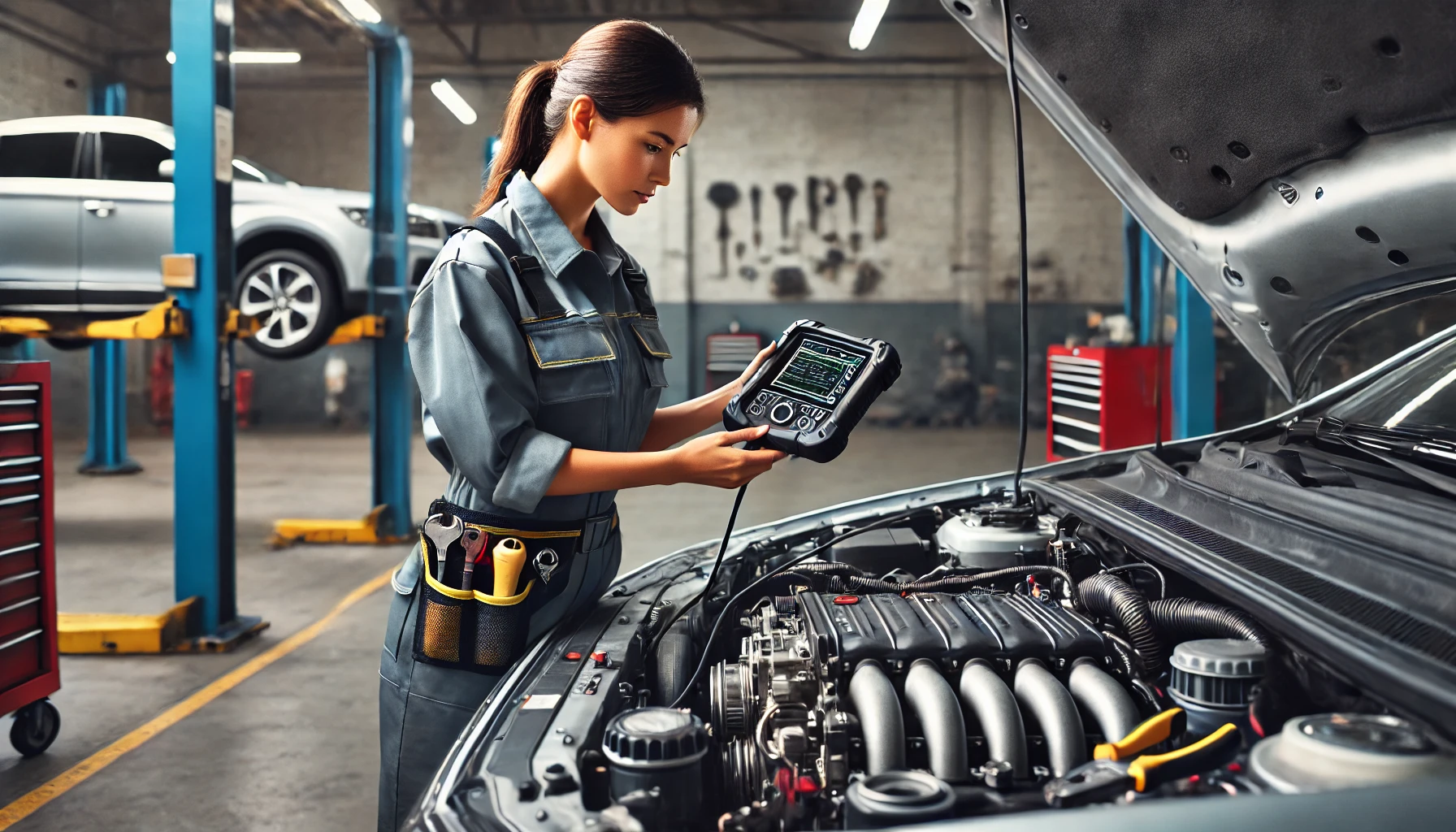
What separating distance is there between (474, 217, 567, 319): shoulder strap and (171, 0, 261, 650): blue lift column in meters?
2.72

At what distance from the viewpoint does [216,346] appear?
3650 millimetres

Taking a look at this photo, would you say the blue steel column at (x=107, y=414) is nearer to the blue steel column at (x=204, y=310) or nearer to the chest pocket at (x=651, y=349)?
the blue steel column at (x=204, y=310)

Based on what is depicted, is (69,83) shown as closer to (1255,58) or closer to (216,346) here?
(216,346)

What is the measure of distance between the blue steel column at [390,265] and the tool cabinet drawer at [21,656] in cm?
285

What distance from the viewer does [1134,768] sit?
893 millimetres

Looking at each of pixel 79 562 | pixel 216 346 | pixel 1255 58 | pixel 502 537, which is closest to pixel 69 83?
pixel 79 562

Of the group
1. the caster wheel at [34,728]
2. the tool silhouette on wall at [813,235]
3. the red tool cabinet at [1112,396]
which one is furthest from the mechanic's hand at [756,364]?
the tool silhouette on wall at [813,235]

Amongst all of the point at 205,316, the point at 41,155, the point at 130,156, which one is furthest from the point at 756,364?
the point at 41,155

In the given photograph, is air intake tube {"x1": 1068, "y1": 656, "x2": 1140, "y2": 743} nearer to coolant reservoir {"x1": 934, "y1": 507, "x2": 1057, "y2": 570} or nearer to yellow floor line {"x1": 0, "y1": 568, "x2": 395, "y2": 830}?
coolant reservoir {"x1": 934, "y1": 507, "x2": 1057, "y2": 570}

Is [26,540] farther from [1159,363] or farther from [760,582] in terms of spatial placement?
[1159,363]

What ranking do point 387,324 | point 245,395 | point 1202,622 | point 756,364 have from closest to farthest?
1. point 1202,622
2. point 756,364
3. point 387,324
4. point 245,395

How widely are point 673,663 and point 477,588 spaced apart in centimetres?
29

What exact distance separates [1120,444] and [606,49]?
171 inches

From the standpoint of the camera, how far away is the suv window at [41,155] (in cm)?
436
